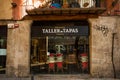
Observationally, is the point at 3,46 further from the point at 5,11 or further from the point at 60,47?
the point at 60,47

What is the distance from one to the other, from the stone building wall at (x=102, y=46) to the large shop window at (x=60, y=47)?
468mm

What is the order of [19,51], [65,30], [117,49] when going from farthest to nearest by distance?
[65,30] → [19,51] → [117,49]

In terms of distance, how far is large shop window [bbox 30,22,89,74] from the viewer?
16.8 m

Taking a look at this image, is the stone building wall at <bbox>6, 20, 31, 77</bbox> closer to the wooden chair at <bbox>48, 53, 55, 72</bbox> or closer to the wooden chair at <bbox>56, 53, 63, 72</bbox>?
the wooden chair at <bbox>48, 53, 55, 72</bbox>

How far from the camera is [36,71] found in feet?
55.2

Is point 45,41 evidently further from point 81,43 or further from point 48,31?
point 81,43

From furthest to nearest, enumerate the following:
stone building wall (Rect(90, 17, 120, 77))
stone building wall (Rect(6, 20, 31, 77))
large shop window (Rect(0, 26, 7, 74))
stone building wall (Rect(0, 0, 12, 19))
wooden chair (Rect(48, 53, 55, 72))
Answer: wooden chair (Rect(48, 53, 55, 72)), large shop window (Rect(0, 26, 7, 74)), stone building wall (Rect(0, 0, 12, 19)), stone building wall (Rect(6, 20, 31, 77)), stone building wall (Rect(90, 17, 120, 77))

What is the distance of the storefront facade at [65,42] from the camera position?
647 inches

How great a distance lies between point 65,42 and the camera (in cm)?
1688

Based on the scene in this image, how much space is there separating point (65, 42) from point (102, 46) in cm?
198

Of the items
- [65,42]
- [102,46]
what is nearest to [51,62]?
[65,42]


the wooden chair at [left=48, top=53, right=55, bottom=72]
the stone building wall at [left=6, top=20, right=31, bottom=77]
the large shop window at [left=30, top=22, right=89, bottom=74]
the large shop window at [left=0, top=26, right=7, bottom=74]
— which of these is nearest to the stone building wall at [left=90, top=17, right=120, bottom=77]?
the large shop window at [left=30, top=22, right=89, bottom=74]

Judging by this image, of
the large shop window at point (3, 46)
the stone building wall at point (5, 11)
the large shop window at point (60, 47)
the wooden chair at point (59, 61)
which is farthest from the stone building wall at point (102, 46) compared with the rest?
the large shop window at point (3, 46)

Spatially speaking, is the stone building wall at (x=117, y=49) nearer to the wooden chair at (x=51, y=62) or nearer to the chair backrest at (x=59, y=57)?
the chair backrest at (x=59, y=57)
